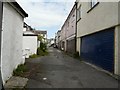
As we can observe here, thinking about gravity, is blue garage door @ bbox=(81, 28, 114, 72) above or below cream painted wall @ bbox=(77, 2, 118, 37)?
below

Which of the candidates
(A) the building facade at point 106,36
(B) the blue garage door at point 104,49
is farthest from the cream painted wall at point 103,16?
(B) the blue garage door at point 104,49

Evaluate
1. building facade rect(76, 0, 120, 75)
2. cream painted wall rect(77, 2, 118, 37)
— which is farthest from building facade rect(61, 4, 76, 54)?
building facade rect(76, 0, 120, 75)

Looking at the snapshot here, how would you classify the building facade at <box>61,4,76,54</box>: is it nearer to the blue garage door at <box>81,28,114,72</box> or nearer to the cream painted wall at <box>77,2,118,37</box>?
the cream painted wall at <box>77,2,118,37</box>

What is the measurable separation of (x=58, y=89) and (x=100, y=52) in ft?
20.9

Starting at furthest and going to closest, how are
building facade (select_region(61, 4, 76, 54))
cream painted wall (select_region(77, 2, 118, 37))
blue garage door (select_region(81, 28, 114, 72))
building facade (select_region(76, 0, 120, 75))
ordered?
building facade (select_region(61, 4, 76, 54)), blue garage door (select_region(81, 28, 114, 72)), cream painted wall (select_region(77, 2, 118, 37)), building facade (select_region(76, 0, 120, 75))

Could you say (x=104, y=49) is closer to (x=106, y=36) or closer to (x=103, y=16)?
(x=106, y=36)

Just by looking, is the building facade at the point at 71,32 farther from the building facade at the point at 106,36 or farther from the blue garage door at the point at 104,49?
the building facade at the point at 106,36

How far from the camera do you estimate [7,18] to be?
7.47 metres

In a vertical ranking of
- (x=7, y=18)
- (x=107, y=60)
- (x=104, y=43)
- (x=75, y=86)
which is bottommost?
(x=75, y=86)

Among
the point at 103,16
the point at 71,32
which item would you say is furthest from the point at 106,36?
the point at 71,32

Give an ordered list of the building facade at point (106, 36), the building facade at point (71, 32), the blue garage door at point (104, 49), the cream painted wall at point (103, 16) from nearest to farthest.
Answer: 1. the building facade at point (106, 36)
2. the cream painted wall at point (103, 16)
3. the blue garage door at point (104, 49)
4. the building facade at point (71, 32)

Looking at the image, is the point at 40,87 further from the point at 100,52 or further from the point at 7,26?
the point at 100,52

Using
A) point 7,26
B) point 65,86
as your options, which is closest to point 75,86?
point 65,86

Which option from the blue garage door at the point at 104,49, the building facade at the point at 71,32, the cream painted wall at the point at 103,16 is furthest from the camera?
the building facade at the point at 71,32
